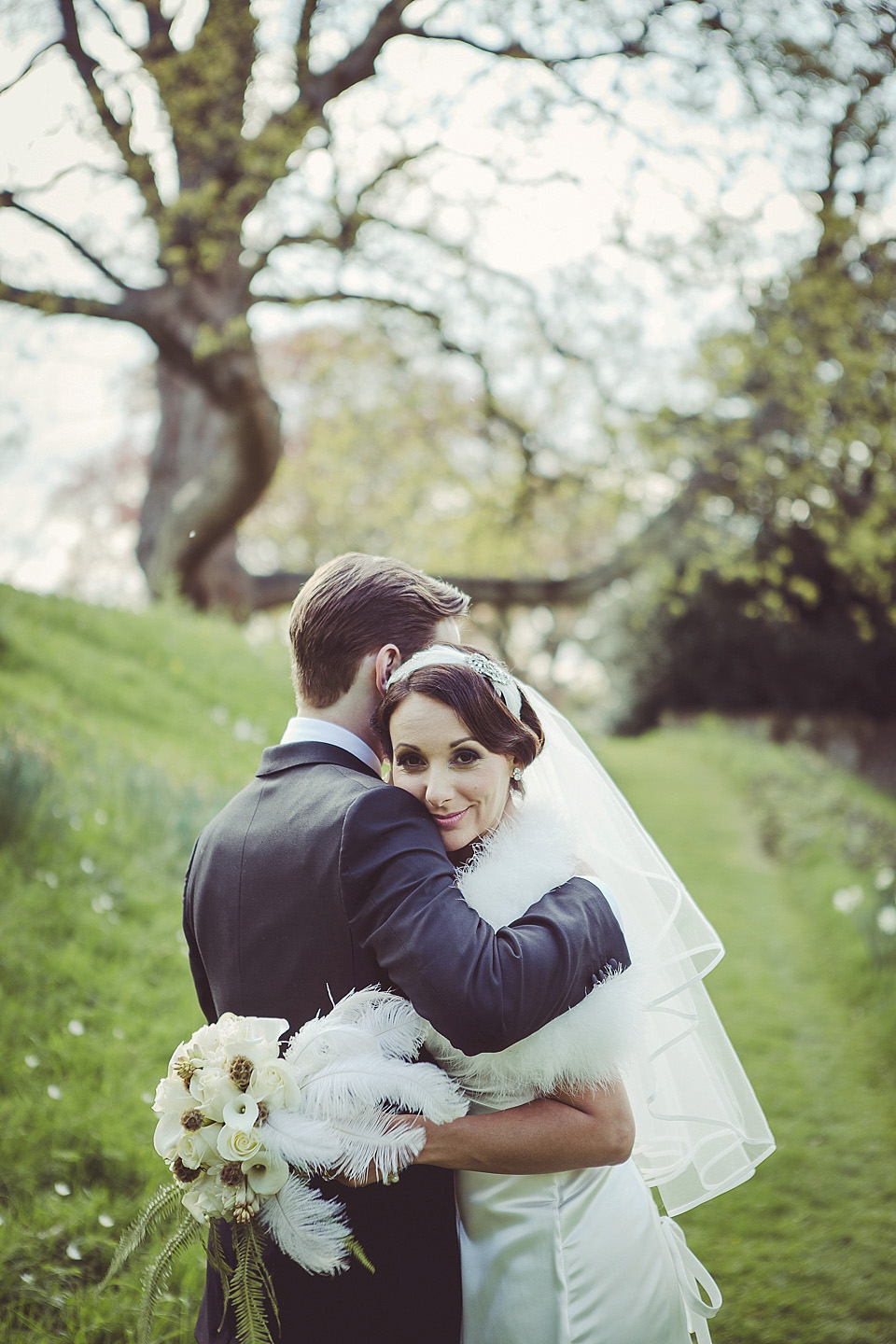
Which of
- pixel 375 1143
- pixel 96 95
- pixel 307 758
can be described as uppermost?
pixel 96 95

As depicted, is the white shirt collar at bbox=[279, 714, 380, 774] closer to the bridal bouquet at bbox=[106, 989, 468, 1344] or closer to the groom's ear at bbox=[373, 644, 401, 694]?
the groom's ear at bbox=[373, 644, 401, 694]

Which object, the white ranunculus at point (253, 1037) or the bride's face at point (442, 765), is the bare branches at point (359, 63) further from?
the white ranunculus at point (253, 1037)

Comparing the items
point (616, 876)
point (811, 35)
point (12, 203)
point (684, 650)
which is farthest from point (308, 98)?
point (684, 650)

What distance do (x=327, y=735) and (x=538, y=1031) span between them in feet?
2.43

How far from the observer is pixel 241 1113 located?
168 cm

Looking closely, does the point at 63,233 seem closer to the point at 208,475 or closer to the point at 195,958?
the point at 208,475

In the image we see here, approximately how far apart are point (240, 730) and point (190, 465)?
6172mm

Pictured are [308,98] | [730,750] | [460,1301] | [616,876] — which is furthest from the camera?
[730,750]

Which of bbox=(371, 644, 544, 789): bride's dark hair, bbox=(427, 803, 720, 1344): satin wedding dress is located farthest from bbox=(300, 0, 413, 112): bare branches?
bbox=(427, 803, 720, 1344): satin wedding dress

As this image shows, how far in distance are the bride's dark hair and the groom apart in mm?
127

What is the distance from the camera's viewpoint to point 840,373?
945 centimetres

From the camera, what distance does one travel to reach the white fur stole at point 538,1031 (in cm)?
175

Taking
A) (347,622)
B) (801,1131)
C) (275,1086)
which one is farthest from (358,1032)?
(801,1131)

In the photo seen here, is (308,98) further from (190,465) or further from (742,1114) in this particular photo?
(742,1114)
